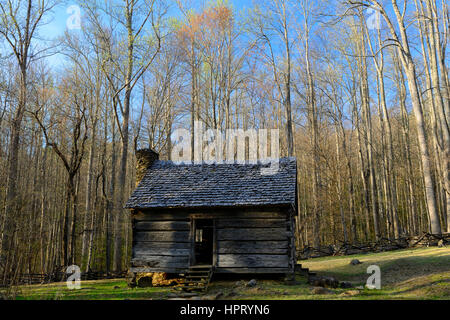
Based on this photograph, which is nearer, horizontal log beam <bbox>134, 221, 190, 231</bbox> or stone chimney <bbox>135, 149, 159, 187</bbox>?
horizontal log beam <bbox>134, 221, 190, 231</bbox>

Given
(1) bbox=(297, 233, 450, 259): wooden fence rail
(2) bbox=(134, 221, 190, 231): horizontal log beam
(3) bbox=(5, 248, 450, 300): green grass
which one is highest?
(2) bbox=(134, 221, 190, 231): horizontal log beam

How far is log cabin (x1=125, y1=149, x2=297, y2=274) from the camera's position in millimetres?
12859

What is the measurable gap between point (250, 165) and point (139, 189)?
4701 mm

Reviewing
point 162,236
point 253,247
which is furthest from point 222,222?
point 162,236

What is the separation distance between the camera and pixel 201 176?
50.2ft

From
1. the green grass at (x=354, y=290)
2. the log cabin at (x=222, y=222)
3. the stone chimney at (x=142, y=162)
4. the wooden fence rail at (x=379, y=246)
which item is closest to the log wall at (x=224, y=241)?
the log cabin at (x=222, y=222)

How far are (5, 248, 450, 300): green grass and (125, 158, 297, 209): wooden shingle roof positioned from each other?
284 cm

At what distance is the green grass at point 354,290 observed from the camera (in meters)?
9.84

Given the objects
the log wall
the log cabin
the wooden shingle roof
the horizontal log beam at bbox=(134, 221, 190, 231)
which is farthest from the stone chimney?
the horizontal log beam at bbox=(134, 221, 190, 231)

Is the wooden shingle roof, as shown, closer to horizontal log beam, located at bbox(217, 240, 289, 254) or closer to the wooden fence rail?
horizontal log beam, located at bbox(217, 240, 289, 254)

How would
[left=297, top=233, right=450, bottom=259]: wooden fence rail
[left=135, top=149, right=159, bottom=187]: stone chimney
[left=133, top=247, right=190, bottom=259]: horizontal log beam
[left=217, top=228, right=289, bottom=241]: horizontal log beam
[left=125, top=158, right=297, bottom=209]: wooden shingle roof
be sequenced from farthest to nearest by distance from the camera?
1. [left=297, top=233, right=450, bottom=259]: wooden fence rail
2. [left=135, top=149, right=159, bottom=187]: stone chimney
3. [left=133, top=247, right=190, bottom=259]: horizontal log beam
4. [left=125, top=158, right=297, bottom=209]: wooden shingle roof
5. [left=217, top=228, right=289, bottom=241]: horizontal log beam
